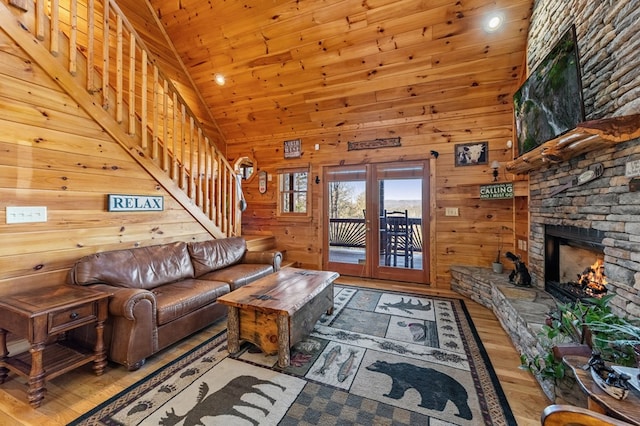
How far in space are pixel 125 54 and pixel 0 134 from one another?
2.55 meters

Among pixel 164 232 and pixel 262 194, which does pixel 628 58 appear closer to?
pixel 164 232

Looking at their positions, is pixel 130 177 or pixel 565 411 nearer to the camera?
pixel 565 411

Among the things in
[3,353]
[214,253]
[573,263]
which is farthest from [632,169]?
[3,353]

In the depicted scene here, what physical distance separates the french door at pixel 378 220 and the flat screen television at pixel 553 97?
1533 mm

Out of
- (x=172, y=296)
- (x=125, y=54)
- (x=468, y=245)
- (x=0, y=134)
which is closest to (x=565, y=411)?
(x=172, y=296)

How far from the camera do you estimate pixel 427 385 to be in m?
1.88

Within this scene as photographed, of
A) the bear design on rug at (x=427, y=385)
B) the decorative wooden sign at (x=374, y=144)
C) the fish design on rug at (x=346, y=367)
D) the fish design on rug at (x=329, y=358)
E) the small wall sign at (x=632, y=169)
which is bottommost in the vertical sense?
the bear design on rug at (x=427, y=385)

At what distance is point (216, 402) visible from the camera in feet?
5.66

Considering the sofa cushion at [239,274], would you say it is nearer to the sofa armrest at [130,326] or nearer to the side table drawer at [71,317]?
the sofa armrest at [130,326]

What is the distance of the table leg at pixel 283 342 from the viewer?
209cm

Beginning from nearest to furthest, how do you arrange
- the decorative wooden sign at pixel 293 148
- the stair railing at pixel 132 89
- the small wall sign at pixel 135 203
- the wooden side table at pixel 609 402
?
the wooden side table at pixel 609 402 < the stair railing at pixel 132 89 < the small wall sign at pixel 135 203 < the decorative wooden sign at pixel 293 148

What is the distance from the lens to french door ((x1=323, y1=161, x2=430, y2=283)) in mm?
4289

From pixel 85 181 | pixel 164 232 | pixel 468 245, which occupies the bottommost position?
pixel 468 245

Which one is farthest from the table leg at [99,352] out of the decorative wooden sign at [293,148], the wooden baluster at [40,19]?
the decorative wooden sign at [293,148]
